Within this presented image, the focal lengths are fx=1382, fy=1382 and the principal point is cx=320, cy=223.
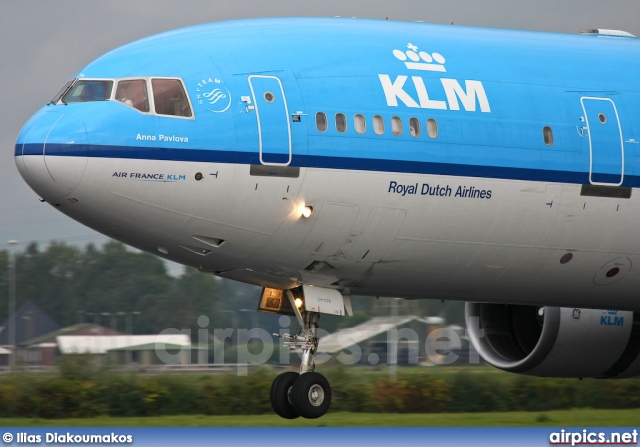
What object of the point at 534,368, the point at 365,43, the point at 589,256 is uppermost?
the point at 365,43

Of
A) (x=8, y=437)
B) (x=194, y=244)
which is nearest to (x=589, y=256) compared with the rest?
(x=194, y=244)

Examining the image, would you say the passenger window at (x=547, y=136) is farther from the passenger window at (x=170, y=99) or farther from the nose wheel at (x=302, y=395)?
the passenger window at (x=170, y=99)

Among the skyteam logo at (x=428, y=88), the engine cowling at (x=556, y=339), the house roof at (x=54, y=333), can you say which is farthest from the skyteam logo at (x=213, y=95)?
the house roof at (x=54, y=333)

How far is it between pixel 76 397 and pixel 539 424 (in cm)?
924

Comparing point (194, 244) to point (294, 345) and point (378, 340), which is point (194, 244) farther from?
point (378, 340)

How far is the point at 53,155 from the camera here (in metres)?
16.5

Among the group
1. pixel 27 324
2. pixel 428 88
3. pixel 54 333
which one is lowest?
pixel 54 333

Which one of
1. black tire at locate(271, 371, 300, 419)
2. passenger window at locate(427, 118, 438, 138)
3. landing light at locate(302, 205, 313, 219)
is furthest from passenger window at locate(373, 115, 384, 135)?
black tire at locate(271, 371, 300, 419)

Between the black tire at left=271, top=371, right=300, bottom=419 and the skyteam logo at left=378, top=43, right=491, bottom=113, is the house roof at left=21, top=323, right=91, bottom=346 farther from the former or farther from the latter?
the skyteam logo at left=378, top=43, right=491, bottom=113

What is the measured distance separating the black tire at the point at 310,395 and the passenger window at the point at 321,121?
318cm

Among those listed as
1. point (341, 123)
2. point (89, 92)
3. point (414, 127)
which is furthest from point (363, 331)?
point (89, 92)

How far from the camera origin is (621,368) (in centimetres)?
2312

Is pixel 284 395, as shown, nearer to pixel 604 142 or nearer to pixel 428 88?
pixel 428 88
